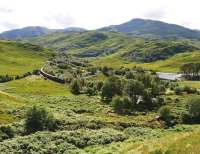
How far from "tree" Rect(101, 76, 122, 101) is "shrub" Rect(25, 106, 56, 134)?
197 ft

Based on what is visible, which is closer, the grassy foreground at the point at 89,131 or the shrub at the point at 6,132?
the grassy foreground at the point at 89,131

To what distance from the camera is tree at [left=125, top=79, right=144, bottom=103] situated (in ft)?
449

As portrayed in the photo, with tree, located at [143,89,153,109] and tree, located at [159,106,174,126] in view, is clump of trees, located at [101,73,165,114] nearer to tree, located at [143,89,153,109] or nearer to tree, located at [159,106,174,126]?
tree, located at [143,89,153,109]

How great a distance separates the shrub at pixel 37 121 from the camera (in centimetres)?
7700

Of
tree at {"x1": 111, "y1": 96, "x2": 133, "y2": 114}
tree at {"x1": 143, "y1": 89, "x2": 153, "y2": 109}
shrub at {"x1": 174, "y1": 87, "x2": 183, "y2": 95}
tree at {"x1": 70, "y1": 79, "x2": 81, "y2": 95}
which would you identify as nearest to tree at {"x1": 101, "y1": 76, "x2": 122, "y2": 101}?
tree at {"x1": 143, "y1": 89, "x2": 153, "y2": 109}

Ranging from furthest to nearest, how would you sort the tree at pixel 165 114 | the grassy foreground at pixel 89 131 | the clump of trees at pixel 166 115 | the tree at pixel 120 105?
the tree at pixel 120 105
the tree at pixel 165 114
the clump of trees at pixel 166 115
the grassy foreground at pixel 89 131

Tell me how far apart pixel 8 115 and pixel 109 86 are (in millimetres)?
58222

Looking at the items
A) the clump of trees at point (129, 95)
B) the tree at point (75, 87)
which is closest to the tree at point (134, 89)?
the clump of trees at point (129, 95)

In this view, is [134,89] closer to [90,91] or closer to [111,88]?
[111,88]

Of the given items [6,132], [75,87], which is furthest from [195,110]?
[6,132]

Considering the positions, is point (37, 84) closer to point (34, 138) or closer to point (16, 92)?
point (16, 92)

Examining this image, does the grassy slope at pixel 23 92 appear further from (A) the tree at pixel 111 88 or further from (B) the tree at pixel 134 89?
(B) the tree at pixel 134 89

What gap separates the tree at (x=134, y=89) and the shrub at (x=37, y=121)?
59.0m

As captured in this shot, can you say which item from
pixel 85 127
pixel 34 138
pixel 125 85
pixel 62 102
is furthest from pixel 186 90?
pixel 34 138
